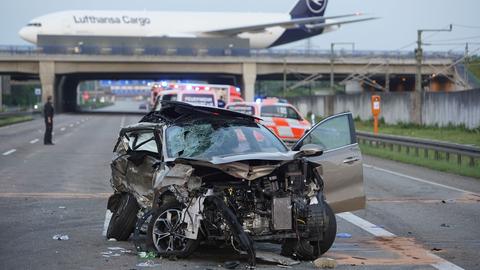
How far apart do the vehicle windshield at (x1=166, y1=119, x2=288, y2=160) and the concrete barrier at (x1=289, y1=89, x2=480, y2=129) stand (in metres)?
27.0

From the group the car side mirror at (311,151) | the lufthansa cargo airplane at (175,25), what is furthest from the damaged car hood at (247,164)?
the lufthansa cargo airplane at (175,25)

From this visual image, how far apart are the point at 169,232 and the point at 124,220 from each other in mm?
1536

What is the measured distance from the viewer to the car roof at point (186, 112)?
1060cm

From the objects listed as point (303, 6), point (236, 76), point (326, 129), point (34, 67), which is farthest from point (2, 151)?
point (303, 6)

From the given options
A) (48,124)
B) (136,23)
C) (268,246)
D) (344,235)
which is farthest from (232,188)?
(136,23)

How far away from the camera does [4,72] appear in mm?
74312

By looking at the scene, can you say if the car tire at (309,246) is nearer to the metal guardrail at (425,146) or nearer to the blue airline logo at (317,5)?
the metal guardrail at (425,146)

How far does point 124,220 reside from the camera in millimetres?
10742

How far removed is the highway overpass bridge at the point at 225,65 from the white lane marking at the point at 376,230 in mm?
58944

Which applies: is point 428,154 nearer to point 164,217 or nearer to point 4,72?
point 164,217

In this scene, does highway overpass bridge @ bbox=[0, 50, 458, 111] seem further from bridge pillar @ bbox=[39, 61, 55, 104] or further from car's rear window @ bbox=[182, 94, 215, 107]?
car's rear window @ bbox=[182, 94, 215, 107]

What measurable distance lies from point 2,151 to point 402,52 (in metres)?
54.4

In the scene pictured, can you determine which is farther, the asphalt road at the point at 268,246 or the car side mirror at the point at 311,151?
the car side mirror at the point at 311,151

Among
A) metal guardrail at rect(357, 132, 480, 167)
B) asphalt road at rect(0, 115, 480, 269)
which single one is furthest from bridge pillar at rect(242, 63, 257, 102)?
asphalt road at rect(0, 115, 480, 269)
